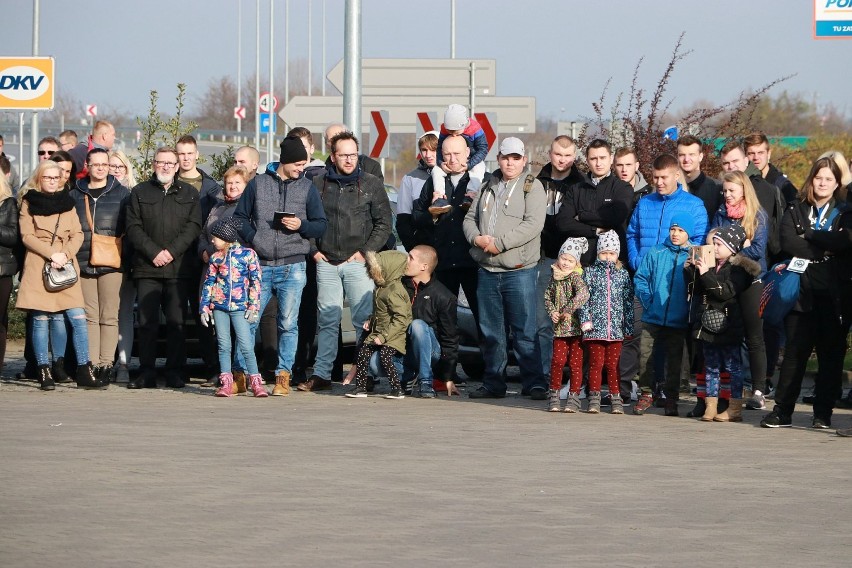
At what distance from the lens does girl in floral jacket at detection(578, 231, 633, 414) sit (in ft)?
39.0

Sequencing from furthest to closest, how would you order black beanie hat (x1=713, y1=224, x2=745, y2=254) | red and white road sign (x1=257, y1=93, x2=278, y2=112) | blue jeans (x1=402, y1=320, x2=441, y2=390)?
red and white road sign (x1=257, y1=93, x2=278, y2=112)
blue jeans (x1=402, y1=320, x2=441, y2=390)
black beanie hat (x1=713, y1=224, x2=745, y2=254)

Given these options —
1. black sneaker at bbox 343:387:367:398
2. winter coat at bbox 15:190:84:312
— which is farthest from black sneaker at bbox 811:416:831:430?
winter coat at bbox 15:190:84:312

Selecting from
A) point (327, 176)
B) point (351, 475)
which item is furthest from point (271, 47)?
point (351, 475)

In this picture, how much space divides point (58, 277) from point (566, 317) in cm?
461

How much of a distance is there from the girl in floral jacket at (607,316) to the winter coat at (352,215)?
2.22 m

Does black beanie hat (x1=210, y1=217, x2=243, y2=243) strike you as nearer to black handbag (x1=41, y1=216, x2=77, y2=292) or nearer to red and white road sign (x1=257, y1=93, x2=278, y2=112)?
black handbag (x1=41, y1=216, x2=77, y2=292)

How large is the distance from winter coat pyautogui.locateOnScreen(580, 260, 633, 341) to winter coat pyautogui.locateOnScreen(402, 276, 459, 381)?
1611 mm

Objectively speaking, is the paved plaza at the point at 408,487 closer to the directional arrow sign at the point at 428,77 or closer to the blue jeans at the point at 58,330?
the blue jeans at the point at 58,330

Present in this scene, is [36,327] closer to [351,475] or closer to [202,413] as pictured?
[202,413]

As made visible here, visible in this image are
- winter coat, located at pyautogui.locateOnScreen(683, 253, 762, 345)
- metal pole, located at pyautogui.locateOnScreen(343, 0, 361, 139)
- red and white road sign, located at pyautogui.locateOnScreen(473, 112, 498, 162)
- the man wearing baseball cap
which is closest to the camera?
winter coat, located at pyautogui.locateOnScreen(683, 253, 762, 345)

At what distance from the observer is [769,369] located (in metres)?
13.3

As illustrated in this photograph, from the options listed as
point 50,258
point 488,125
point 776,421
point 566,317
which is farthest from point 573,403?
point 488,125

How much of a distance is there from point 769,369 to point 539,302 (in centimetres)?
218

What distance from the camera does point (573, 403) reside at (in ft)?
39.5
